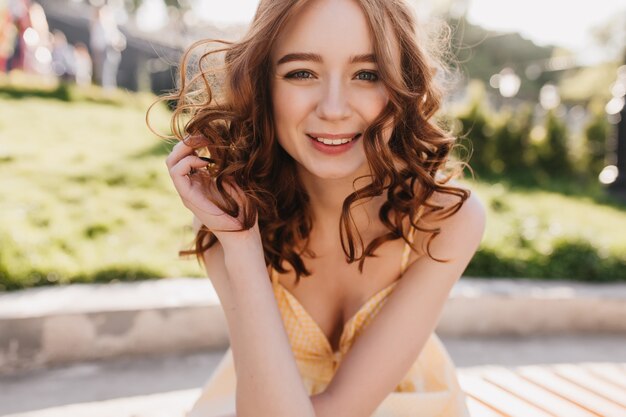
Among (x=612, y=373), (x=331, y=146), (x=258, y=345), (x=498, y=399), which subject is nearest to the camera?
(x=258, y=345)

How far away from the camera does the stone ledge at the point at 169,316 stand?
2.78m

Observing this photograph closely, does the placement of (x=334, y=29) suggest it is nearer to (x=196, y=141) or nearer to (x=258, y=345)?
(x=196, y=141)

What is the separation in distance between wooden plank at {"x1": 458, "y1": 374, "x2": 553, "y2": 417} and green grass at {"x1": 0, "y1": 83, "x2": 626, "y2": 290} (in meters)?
1.36

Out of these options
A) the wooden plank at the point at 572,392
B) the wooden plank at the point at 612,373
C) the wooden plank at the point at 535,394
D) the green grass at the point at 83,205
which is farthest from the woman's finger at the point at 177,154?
the wooden plank at the point at 612,373

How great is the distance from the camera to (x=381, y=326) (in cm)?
177

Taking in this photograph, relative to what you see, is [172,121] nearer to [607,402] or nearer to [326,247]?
[326,247]

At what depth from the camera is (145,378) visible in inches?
109

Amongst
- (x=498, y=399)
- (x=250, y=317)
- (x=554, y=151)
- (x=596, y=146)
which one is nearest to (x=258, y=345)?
(x=250, y=317)

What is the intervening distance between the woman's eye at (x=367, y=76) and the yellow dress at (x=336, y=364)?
0.63 metres

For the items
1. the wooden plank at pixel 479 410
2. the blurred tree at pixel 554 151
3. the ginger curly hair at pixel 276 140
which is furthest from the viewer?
the blurred tree at pixel 554 151

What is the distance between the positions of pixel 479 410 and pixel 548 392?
384mm

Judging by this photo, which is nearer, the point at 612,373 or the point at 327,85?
the point at 327,85

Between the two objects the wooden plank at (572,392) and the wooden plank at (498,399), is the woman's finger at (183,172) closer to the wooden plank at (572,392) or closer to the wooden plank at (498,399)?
the wooden plank at (498,399)

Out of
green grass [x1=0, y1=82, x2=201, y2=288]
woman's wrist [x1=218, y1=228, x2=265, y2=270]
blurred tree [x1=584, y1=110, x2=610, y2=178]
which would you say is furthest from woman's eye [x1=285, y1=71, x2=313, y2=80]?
blurred tree [x1=584, y1=110, x2=610, y2=178]
